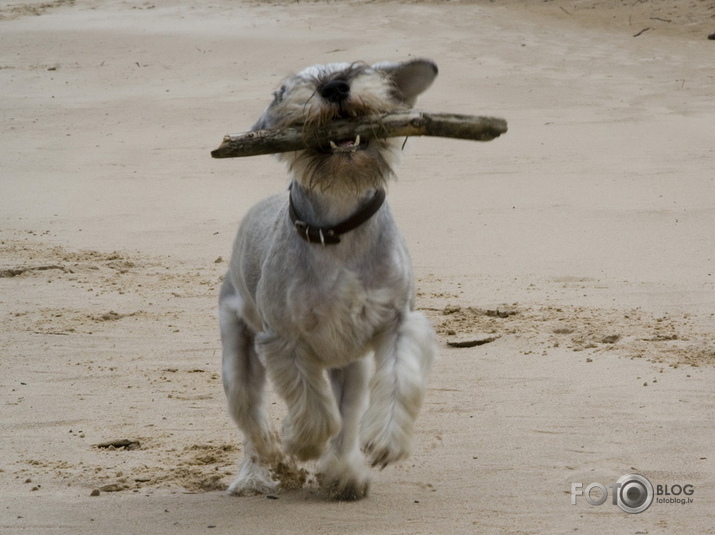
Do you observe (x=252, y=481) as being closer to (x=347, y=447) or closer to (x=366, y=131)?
(x=347, y=447)

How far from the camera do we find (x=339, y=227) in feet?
17.0

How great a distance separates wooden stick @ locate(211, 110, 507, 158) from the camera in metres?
4.92

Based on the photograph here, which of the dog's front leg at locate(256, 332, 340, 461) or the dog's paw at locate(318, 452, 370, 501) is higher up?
the dog's front leg at locate(256, 332, 340, 461)

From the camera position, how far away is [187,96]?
19094 mm

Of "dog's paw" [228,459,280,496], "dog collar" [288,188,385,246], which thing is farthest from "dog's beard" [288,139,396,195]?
"dog's paw" [228,459,280,496]

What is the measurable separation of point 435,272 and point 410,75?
4.81 metres

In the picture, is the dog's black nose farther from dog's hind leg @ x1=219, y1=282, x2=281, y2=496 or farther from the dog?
dog's hind leg @ x1=219, y1=282, x2=281, y2=496

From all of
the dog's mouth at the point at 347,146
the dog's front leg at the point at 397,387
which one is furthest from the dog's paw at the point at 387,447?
the dog's mouth at the point at 347,146

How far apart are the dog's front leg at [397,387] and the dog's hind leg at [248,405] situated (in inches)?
40.9

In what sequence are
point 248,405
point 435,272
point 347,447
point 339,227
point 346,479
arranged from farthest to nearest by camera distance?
point 435,272
point 248,405
point 347,447
point 346,479
point 339,227

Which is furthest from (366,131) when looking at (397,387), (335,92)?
(397,387)

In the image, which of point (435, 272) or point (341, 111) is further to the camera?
point (435, 272)

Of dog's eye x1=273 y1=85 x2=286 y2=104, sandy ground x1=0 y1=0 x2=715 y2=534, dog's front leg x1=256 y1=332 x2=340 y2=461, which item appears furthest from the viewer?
sandy ground x1=0 y1=0 x2=715 y2=534

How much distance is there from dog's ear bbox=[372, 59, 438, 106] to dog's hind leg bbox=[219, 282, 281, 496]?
166 cm
